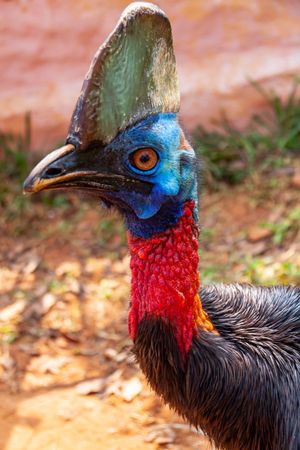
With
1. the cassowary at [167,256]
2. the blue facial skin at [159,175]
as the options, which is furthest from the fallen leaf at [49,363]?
the blue facial skin at [159,175]

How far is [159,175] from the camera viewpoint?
191 cm

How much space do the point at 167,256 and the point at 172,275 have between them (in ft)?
0.17

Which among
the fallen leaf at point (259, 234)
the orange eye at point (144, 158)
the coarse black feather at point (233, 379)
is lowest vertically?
the coarse black feather at point (233, 379)

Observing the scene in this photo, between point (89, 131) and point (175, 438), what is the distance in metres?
1.51

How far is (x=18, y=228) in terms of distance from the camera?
444 centimetres

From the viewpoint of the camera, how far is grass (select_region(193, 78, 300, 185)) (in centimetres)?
459

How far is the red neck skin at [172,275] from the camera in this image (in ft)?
6.57

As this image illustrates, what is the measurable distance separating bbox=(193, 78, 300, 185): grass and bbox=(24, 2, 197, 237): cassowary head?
2575 millimetres

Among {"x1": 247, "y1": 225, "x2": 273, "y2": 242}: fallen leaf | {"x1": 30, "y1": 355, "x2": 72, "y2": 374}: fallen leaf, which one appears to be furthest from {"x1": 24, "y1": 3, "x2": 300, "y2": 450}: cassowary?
{"x1": 247, "y1": 225, "x2": 273, "y2": 242}: fallen leaf

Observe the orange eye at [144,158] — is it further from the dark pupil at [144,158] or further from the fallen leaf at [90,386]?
the fallen leaf at [90,386]

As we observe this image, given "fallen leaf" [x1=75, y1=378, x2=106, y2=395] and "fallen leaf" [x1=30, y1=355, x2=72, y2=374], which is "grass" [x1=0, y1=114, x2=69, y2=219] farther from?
"fallen leaf" [x1=75, y1=378, x2=106, y2=395]

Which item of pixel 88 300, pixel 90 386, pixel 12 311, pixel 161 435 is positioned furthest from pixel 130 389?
pixel 12 311

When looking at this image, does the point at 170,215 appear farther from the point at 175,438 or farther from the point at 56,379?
the point at 56,379

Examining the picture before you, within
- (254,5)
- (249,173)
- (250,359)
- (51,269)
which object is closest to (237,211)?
(249,173)
